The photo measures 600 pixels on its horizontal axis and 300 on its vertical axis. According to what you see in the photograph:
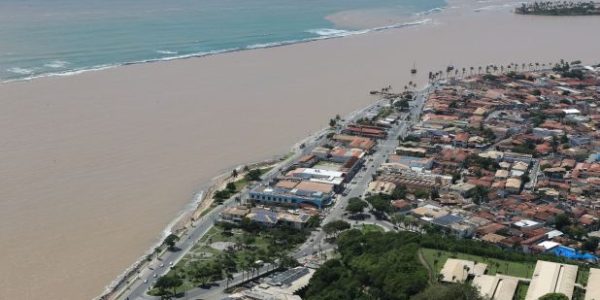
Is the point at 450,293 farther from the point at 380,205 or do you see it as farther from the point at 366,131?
the point at 366,131

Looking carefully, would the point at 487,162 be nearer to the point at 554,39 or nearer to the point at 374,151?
the point at 374,151

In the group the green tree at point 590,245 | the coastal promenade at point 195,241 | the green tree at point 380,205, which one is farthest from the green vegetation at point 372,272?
the green tree at point 590,245

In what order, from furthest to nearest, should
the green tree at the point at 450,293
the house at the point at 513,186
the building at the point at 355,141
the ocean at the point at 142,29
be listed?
the ocean at the point at 142,29
the building at the point at 355,141
the house at the point at 513,186
the green tree at the point at 450,293

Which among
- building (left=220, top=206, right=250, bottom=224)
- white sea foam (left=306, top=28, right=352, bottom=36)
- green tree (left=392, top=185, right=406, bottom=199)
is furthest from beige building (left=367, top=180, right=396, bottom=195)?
white sea foam (left=306, top=28, right=352, bottom=36)

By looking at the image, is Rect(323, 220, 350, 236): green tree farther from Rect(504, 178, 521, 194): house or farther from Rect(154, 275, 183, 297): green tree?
Rect(504, 178, 521, 194): house

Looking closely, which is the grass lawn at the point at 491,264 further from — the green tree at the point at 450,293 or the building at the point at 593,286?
the green tree at the point at 450,293

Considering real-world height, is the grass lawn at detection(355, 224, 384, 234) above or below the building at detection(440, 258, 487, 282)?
below
